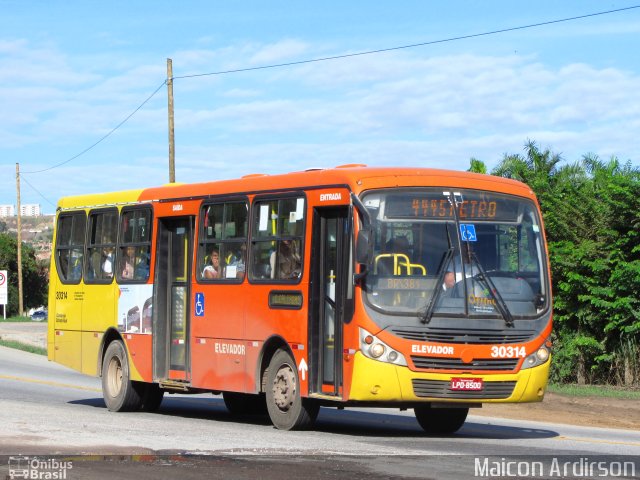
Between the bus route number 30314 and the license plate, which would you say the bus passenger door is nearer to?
the license plate

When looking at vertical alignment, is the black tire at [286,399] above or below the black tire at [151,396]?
above

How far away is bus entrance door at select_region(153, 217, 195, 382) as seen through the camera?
708 inches

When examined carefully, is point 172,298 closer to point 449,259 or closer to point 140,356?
point 140,356

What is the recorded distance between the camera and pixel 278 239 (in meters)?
15.8

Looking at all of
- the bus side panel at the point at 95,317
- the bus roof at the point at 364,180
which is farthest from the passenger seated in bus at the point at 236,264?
the bus side panel at the point at 95,317

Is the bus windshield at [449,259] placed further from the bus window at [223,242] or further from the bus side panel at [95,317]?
the bus side panel at [95,317]

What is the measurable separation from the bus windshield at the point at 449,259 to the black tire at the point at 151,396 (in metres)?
6.27

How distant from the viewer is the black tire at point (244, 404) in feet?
61.8

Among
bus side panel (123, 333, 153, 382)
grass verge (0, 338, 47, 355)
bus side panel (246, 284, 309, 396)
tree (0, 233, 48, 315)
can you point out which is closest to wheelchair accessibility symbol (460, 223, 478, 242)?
bus side panel (246, 284, 309, 396)

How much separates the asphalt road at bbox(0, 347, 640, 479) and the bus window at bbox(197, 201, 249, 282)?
82.2 inches

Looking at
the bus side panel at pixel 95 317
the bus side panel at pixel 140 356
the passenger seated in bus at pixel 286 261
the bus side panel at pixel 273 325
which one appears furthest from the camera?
the bus side panel at pixel 95 317

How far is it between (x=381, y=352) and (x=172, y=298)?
522 cm

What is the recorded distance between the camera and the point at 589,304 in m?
25.3

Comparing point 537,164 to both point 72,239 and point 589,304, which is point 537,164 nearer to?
point 589,304
